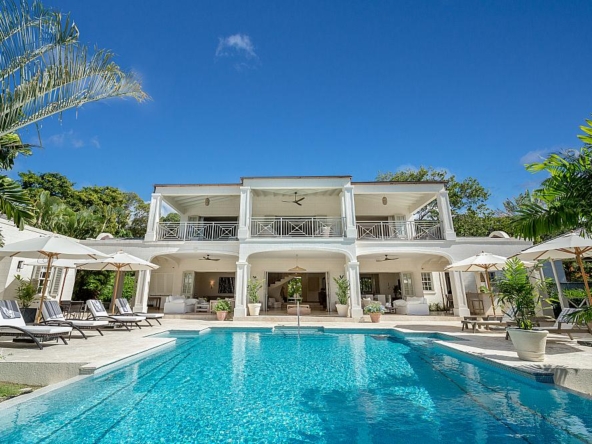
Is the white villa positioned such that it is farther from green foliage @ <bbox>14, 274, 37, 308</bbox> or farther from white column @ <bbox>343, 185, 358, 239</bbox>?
green foliage @ <bbox>14, 274, 37, 308</bbox>

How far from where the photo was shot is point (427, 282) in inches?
607

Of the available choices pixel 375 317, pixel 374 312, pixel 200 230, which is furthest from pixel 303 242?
pixel 200 230

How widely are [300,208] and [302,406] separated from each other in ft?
42.6

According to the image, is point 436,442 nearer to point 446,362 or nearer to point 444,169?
point 446,362

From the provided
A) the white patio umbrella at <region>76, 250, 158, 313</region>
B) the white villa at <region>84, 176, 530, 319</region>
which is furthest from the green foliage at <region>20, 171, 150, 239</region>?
the white patio umbrella at <region>76, 250, 158, 313</region>

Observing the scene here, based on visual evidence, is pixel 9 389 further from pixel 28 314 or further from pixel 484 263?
pixel 484 263

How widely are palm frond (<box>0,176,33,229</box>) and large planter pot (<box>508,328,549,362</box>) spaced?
9276 mm

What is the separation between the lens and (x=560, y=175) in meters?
3.85

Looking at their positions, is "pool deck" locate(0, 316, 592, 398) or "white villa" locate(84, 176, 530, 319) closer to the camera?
"pool deck" locate(0, 316, 592, 398)

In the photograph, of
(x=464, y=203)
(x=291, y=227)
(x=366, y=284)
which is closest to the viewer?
(x=291, y=227)

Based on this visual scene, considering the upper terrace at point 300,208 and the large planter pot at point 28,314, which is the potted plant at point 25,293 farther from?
the upper terrace at point 300,208

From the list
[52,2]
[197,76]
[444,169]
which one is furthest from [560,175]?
[444,169]

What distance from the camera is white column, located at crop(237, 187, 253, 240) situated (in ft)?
42.0

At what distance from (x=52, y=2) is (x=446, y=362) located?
30.4 ft
